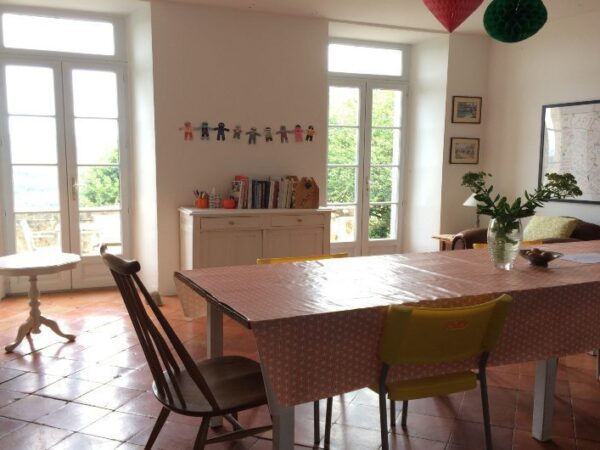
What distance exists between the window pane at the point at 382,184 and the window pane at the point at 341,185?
0.83 feet

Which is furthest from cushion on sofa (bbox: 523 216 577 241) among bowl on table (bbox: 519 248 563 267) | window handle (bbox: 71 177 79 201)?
window handle (bbox: 71 177 79 201)

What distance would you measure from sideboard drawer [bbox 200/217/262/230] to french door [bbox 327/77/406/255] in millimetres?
1657

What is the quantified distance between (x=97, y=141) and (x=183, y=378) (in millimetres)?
3811

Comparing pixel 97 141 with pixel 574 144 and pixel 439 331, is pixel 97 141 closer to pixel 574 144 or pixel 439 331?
pixel 439 331

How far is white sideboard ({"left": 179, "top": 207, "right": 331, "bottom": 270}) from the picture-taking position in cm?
471

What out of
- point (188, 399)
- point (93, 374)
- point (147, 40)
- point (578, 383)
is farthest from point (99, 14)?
point (578, 383)

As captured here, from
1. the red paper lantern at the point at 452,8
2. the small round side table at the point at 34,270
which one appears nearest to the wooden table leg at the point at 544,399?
the red paper lantern at the point at 452,8

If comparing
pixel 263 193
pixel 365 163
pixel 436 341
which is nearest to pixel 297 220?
pixel 263 193

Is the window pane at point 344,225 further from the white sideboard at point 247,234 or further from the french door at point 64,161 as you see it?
the french door at point 64,161

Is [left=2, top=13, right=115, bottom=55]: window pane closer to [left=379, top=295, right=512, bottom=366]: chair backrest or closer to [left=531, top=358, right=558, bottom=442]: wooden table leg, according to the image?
[left=379, top=295, right=512, bottom=366]: chair backrest

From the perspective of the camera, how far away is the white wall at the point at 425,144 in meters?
6.14

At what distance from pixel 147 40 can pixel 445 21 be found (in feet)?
10.5

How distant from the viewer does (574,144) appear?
525cm

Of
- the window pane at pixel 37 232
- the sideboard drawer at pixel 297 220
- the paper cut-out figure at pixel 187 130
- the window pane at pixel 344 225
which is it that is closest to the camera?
the sideboard drawer at pixel 297 220
